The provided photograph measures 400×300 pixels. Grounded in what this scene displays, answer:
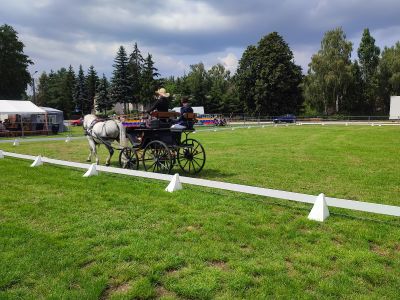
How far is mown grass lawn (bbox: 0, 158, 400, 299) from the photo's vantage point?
3373mm

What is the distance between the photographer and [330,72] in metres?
52.0

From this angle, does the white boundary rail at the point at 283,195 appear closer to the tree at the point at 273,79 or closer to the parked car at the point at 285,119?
the parked car at the point at 285,119

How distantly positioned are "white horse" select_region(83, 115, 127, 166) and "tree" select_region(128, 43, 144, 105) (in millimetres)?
54003

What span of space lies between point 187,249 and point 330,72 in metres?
52.9

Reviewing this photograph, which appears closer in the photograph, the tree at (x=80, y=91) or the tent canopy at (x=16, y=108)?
the tent canopy at (x=16, y=108)

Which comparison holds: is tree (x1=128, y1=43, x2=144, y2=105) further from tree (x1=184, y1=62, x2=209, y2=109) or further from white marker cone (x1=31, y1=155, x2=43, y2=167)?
white marker cone (x1=31, y1=155, x2=43, y2=167)

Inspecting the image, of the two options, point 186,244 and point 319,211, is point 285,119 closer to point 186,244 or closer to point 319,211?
point 319,211

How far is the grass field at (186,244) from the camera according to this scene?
340 centimetres

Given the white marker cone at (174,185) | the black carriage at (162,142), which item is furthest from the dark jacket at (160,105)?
the white marker cone at (174,185)

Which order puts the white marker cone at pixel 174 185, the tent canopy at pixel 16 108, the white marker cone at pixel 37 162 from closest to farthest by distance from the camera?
the white marker cone at pixel 174 185
the white marker cone at pixel 37 162
the tent canopy at pixel 16 108

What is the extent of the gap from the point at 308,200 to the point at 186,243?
225cm

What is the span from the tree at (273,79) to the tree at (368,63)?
1048cm

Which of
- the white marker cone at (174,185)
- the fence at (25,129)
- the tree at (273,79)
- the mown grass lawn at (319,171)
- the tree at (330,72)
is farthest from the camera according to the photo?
the tree at (273,79)

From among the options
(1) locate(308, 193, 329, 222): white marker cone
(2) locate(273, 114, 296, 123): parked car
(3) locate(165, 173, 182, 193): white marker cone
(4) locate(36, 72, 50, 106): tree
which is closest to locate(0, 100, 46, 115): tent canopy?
(3) locate(165, 173, 182, 193): white marker cone
